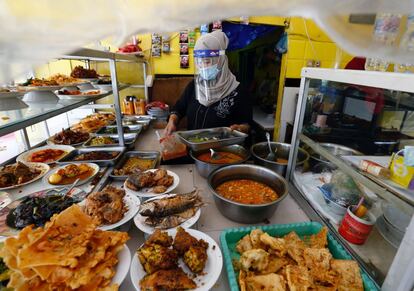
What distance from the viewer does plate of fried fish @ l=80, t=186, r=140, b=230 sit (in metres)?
1.10

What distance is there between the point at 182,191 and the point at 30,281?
0.96m

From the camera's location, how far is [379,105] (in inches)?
60.4

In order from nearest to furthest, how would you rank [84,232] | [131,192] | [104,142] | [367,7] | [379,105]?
[367,7], [84,232], [131,192], [379,105], [104,142]

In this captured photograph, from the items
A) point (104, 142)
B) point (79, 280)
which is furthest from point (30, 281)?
point (104, 142)

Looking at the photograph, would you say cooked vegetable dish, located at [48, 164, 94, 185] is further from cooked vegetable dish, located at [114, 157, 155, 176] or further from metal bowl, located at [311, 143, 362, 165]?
metal bowl, located at [311, 143, 362, 165]

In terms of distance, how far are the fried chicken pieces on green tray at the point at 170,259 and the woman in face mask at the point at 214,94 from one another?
5.06 ft

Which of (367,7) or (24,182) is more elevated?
(367,7)

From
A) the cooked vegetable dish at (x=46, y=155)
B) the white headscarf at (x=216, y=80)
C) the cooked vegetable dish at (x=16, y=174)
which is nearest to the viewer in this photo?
the cooked vegetable dish at (x=16, y=174)

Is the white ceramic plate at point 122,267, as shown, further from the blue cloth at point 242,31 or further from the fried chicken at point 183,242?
the blue cloth at point 242,31

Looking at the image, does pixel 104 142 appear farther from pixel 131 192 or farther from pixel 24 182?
pixel 131 192

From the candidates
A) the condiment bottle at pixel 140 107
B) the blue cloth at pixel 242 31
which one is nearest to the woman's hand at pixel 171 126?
the condiment bottle at pixel 140 107

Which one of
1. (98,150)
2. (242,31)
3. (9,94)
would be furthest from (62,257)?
(242,31)

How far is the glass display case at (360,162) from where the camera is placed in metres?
0.94

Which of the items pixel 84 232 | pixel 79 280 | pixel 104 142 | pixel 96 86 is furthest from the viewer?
pixel 96 86
